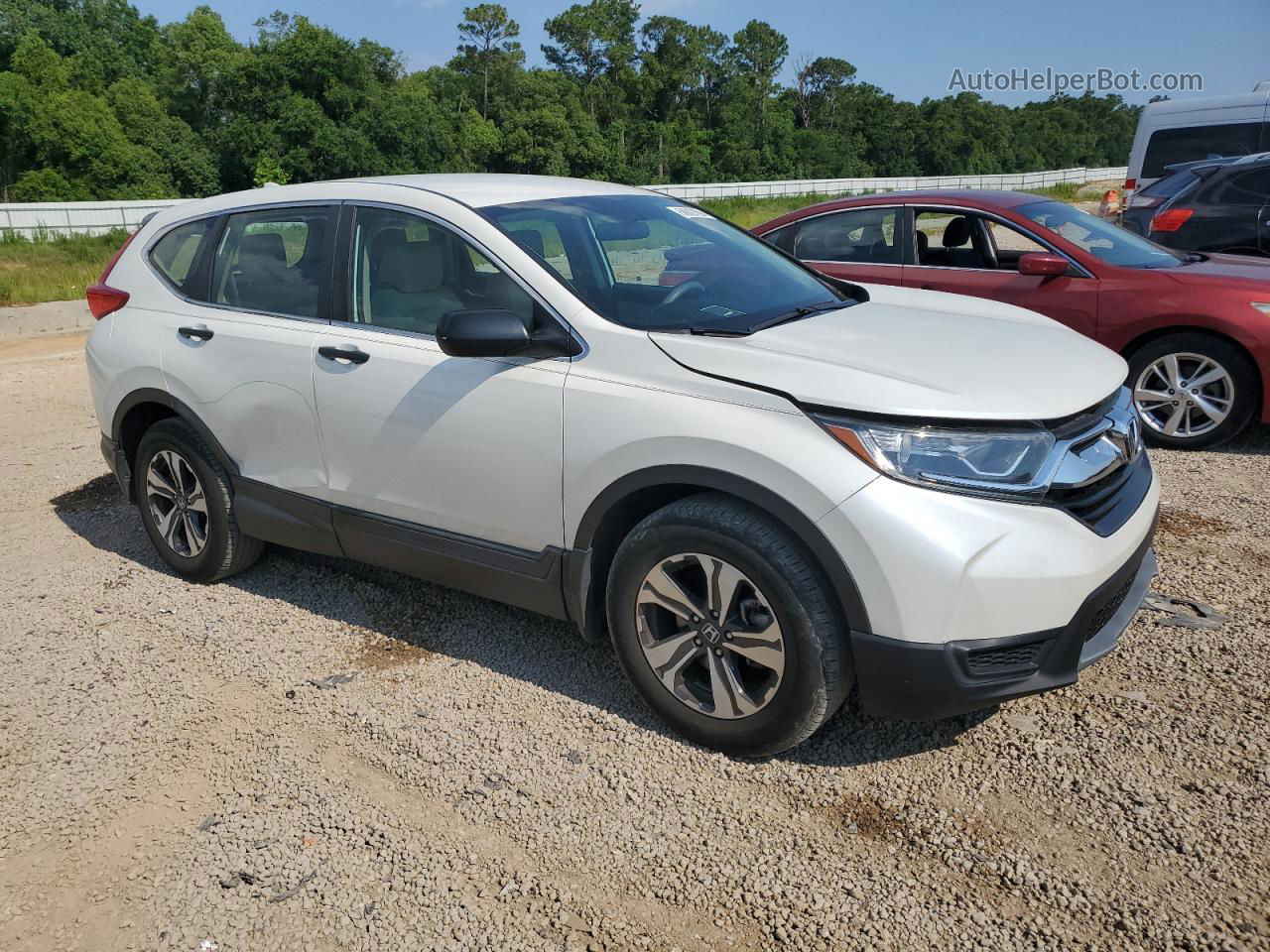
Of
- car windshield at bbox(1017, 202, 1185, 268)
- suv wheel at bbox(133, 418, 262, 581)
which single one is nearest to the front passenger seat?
suv wheel at bbox(133, 418, 262, 581)

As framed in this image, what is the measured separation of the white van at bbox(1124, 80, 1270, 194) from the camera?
12.3 m

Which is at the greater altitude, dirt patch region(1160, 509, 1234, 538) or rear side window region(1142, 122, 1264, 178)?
rear side window region(1142, 122, 1264, 178)

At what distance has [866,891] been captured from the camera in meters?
2.65

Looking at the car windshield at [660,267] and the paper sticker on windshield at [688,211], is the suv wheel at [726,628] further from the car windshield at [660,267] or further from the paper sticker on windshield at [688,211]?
the paper sticker on windshield at [688,211]

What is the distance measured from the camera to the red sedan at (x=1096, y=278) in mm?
6191

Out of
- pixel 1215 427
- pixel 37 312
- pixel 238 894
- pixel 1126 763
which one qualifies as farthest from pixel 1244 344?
pixel 37 312

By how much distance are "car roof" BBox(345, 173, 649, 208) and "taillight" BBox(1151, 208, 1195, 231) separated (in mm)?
→ 6538

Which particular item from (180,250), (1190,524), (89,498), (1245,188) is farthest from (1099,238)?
(89,498)

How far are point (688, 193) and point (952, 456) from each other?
122 feet

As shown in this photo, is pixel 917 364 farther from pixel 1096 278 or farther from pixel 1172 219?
pixel 1172 219

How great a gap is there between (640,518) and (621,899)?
1209 mm

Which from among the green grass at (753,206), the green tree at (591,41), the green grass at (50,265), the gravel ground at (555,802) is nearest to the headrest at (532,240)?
the gravel ground at (555,802)

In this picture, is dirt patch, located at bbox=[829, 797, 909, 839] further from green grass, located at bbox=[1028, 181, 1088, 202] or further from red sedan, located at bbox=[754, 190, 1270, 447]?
green grass, located at bbox=[1028, 181, 1088, 202]

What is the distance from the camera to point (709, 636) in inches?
124
